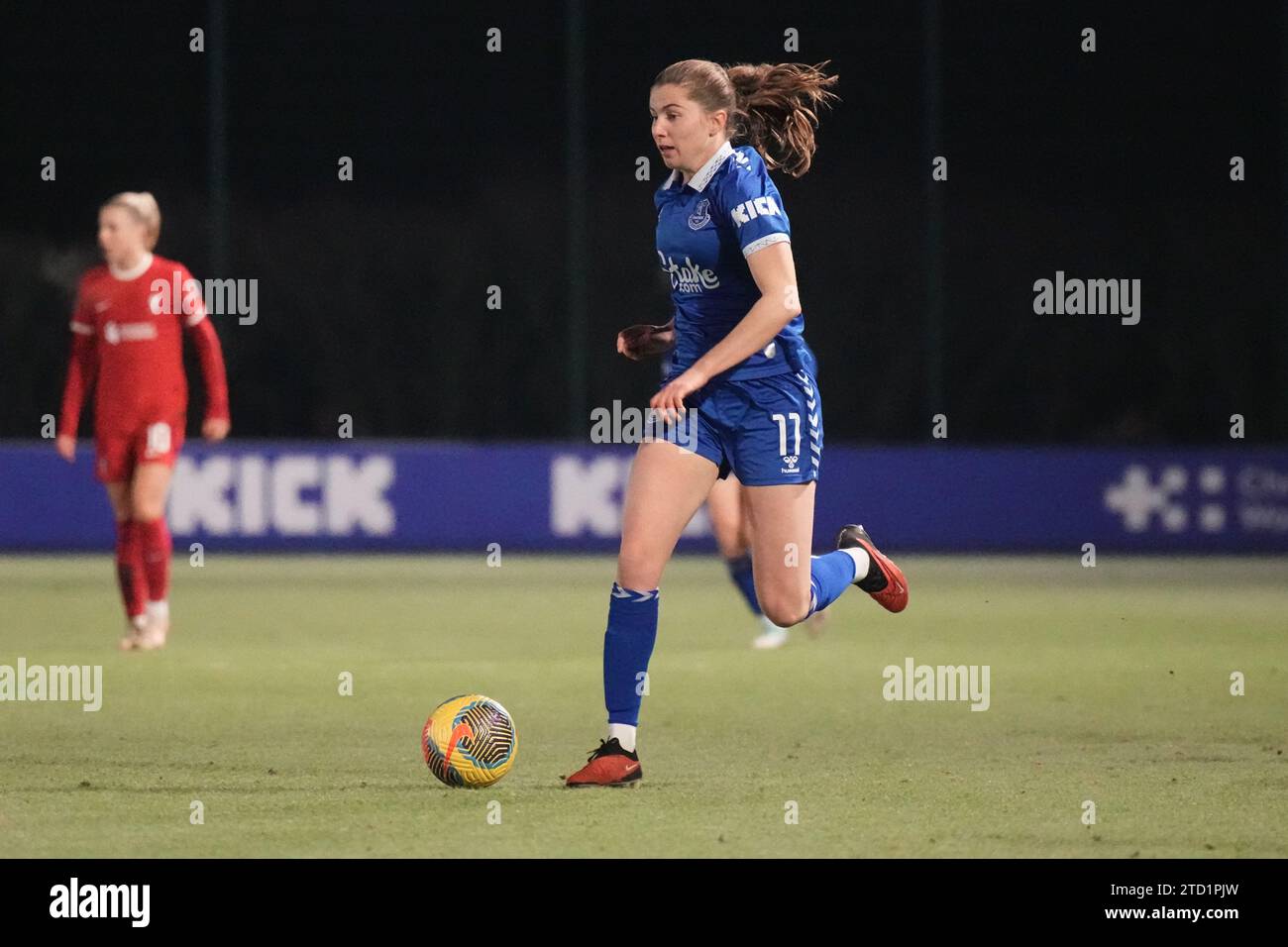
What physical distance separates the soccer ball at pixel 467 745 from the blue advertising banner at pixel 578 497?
11228mm

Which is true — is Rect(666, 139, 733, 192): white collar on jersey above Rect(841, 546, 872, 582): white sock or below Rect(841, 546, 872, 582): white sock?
above

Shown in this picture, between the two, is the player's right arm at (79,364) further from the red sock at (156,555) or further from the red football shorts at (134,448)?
the red sock at (156,555)

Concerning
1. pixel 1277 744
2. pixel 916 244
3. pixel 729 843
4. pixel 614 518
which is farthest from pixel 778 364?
pixel 916 244

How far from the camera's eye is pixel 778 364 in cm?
723

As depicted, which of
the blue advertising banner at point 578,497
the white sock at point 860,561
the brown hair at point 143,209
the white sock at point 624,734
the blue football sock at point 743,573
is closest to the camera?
the white sock at point 624,734

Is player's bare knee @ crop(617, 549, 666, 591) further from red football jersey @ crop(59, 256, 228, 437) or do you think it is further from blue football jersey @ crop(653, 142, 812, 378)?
red football jersey @ crop(59, 256, 228, 437)

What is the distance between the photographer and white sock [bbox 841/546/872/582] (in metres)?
8.11

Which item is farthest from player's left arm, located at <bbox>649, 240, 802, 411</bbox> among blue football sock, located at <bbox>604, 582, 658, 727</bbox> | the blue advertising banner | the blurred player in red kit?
the blue advertising banner

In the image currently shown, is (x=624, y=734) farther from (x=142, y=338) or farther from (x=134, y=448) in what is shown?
(x=142, y=338)

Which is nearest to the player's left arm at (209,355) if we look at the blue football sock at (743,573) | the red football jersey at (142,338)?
A: the red football jersey at (142,338)

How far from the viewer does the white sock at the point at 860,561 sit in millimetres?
8109

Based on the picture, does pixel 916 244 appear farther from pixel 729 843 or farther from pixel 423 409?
pixel 729 843

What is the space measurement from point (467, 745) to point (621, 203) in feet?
52.5

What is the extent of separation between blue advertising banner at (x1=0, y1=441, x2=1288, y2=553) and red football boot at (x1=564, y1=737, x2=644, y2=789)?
11.2 meters
